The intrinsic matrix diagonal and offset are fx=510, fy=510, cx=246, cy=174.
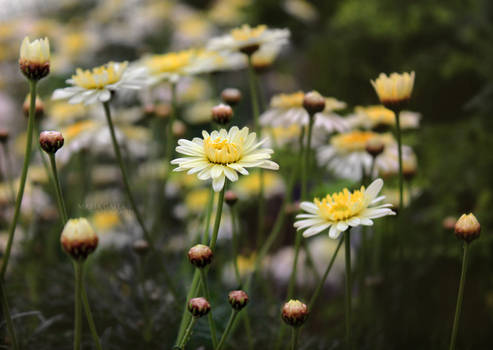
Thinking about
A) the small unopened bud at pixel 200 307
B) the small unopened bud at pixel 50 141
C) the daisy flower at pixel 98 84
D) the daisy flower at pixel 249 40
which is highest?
the daisy flower at pixel 249 40

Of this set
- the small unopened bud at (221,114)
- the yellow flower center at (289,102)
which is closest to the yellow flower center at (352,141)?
the yellow flower center at (289,102)

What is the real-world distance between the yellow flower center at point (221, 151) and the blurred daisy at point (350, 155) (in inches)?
17.9

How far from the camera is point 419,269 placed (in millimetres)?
1143

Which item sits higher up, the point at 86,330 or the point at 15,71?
the point at 15,71

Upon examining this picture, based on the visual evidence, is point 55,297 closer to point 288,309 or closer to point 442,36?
point 288,309

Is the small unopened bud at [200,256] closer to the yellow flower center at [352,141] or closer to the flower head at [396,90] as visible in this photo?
the flower head at [396,90]

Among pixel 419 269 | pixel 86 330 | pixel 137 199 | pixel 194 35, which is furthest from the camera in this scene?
pixel 194 35

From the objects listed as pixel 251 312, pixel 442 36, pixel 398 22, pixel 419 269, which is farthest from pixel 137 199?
pixel 442 36

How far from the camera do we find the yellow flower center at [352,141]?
1.05 meters

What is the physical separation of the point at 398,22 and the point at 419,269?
3.49ft

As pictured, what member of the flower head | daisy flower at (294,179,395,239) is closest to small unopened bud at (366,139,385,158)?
the flower head

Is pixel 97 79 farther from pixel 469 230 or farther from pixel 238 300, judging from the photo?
pixel 469 230

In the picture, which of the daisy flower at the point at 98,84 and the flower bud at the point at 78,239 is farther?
the daisy flower at the point at 98,84

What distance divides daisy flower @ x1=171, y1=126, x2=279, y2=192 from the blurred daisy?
0.44 m
